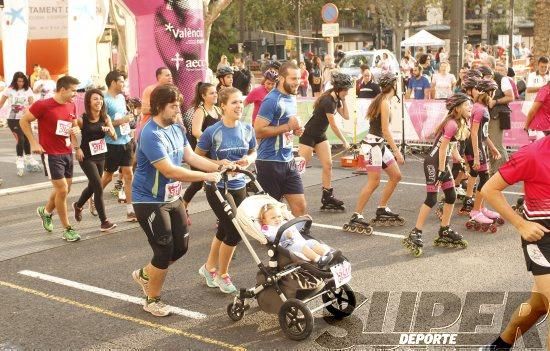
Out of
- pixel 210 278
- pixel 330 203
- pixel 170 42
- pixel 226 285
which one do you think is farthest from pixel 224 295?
Answer: pixel 170 42

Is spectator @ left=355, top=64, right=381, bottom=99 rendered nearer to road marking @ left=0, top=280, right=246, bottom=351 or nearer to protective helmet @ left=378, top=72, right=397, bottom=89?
protective helmet @ left=378, top=72, right=397, bottom=89

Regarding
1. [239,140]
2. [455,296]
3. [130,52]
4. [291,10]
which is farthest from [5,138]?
[291,10]

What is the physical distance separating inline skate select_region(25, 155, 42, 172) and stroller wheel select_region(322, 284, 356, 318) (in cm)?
926

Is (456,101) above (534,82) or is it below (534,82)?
below

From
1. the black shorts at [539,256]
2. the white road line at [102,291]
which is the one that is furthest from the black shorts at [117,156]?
the black shorts at [539,256]

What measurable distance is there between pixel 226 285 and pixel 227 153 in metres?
1.19

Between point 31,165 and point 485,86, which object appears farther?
point 31,165

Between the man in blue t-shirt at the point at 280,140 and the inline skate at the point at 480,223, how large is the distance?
7.66ft

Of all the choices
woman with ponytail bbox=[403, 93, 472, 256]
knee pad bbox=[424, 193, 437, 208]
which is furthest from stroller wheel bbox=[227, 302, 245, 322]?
knee pad bbox=[424, 193, 437, 208]

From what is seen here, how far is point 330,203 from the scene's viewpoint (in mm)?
9766

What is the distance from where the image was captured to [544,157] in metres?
4.21

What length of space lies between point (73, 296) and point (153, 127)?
195cm

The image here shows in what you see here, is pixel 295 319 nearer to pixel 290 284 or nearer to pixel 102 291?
pixel 290 284

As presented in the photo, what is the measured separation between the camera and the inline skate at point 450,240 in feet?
25.2
